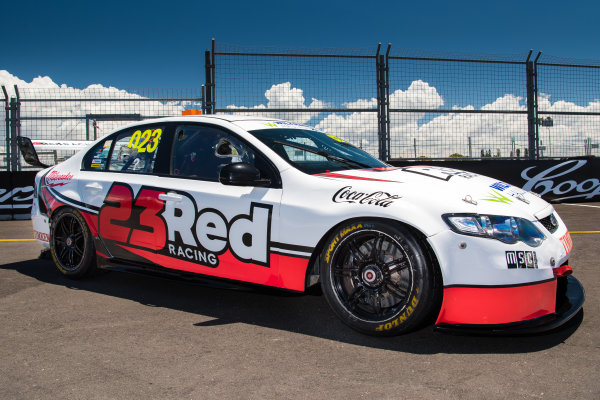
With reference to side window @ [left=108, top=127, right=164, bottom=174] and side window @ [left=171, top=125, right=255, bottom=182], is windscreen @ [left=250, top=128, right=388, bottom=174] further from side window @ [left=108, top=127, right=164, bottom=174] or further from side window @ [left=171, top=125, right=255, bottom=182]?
side window @ [left=108, top=127, right=164, bottom=174]

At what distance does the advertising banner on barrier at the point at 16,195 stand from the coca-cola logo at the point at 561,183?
10.2m

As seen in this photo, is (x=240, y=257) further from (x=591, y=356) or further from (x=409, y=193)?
(x=591, y=356)

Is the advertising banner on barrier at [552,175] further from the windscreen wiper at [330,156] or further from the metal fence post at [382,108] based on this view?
the windscreen wiper at [330,156]

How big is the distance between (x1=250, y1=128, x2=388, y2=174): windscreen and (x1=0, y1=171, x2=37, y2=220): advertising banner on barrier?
7994mm

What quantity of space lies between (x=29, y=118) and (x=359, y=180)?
955 cm

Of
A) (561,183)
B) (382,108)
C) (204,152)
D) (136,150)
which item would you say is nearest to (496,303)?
(204,152)

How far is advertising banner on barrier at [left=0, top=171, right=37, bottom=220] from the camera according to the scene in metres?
10.3

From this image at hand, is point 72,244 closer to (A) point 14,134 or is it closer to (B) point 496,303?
(B) point 496,303

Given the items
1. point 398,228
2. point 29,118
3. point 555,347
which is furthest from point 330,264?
point 29,118

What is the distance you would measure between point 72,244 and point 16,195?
665 centimetres

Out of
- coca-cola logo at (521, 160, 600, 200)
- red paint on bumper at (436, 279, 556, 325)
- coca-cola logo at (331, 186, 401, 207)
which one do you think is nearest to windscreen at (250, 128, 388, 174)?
coca-cola logo at (331, 186, 401, 207)

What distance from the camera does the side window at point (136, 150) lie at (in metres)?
4.33

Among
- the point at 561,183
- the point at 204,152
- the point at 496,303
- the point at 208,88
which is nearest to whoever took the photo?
the point at 496,303

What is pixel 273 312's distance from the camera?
3.76m
